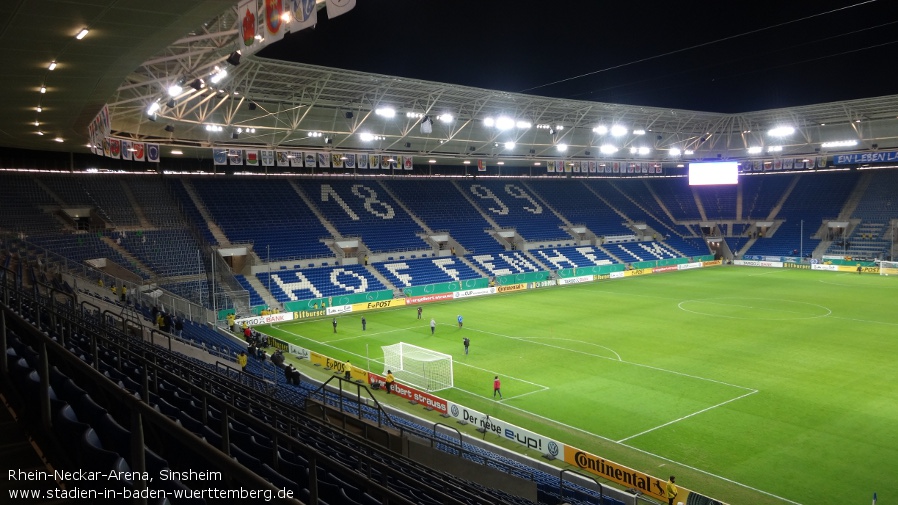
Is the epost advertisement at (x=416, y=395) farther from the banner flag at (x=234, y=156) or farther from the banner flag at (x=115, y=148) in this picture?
the banner flag at (x=234, y=156)

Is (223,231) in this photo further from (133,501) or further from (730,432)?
(133,501)

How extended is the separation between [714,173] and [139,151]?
50.7m

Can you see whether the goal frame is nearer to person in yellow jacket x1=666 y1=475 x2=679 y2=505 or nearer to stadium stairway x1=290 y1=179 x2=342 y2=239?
stadium stairway x1=290 y1=179 x2=342 y2=239

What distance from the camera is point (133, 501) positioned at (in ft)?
11.2

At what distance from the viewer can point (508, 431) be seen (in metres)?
19.8

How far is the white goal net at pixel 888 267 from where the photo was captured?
196ft

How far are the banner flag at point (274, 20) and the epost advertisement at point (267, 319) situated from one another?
28.1 m

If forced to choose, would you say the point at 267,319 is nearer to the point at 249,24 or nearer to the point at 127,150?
the point at 127,150

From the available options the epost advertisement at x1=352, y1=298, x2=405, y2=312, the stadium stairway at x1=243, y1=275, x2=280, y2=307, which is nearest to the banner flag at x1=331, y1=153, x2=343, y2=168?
the stadium stairway at x1=243, y1=275, x2=280, y2=307

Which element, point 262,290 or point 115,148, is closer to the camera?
point 115,148

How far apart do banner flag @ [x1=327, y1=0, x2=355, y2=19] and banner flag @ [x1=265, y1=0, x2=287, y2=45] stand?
2.20 m

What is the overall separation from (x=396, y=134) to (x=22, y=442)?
44.7m

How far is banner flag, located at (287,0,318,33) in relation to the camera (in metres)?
11.7

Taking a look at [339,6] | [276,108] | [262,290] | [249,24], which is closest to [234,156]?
[276,108]
